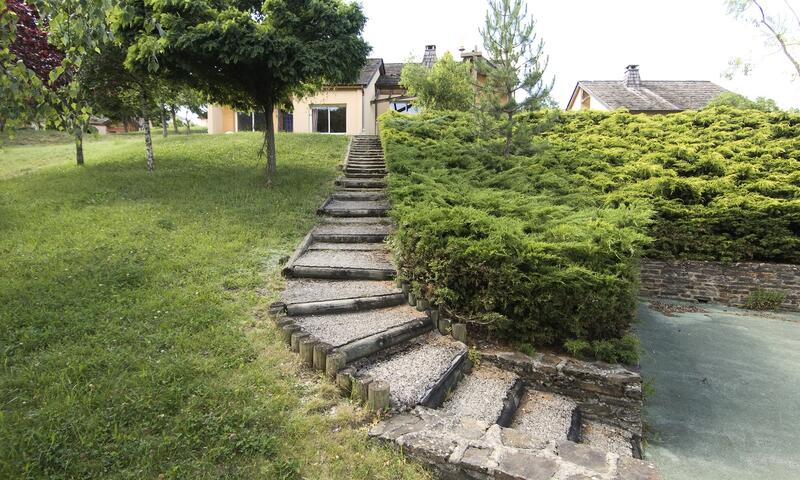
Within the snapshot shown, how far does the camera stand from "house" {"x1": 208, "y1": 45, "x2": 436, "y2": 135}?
74.6 ft

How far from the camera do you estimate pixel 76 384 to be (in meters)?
3.07

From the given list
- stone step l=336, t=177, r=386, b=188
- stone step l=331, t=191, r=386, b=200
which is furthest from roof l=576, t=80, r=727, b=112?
stone step l=331, t=191, r=386, b=200

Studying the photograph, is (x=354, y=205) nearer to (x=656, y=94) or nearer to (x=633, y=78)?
(x=656, y=94)

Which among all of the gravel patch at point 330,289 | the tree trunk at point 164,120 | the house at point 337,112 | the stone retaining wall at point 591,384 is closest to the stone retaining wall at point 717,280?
the stone retaining wall at point 591,384

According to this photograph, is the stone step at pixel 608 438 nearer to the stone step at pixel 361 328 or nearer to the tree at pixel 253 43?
the stone step at pixel 361 328

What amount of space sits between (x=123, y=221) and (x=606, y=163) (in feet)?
30.8

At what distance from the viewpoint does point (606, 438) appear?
3.71 meters

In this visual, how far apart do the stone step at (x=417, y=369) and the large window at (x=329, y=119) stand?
67.4 feet

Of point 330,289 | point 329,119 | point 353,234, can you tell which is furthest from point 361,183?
point 329,119

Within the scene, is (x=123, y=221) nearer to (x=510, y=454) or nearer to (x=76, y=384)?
(x=76, y=384)

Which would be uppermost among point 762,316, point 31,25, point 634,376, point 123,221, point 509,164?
point 31,25

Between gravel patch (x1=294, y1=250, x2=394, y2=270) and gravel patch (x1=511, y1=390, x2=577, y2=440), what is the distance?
7.63ft

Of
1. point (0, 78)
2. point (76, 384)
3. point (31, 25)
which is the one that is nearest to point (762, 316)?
point (76, 384)

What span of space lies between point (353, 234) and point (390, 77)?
23133 millimetres
